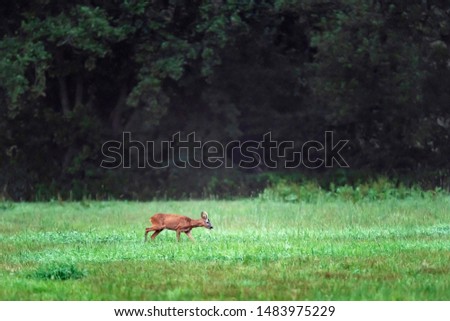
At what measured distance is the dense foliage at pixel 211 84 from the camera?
29.6 metres

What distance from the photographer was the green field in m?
10.6

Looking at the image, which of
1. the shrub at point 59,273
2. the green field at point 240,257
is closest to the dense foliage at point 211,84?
the green field at point 240,257

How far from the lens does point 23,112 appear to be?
31.8 meters

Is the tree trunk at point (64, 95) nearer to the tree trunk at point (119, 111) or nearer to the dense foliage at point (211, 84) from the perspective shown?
the dense foliage at point (211, 84)

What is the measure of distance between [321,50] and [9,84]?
885 centimetres

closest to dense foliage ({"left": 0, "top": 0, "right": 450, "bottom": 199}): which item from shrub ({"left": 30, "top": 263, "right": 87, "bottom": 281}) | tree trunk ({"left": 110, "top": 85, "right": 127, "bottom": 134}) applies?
tree trunk ({"left": 110, "top": 85, "right": 127, "bottom": 134})

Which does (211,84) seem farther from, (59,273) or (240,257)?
(59,273)

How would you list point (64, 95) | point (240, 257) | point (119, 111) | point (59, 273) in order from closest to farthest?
point (59, 273), point (240, 257), point (64, 95), point (119, 111)

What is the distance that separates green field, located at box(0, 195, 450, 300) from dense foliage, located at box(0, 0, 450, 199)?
29.8 ft

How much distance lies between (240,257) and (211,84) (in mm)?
20281

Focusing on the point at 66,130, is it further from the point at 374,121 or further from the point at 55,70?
the point at 374,121

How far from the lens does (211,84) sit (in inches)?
1296

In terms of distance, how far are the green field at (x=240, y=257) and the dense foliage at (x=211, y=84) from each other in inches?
358

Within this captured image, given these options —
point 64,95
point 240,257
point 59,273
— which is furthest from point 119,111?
point 59,273
